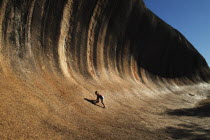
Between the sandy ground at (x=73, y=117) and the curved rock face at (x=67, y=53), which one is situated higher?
the curved rock face at (x=67, y=53)

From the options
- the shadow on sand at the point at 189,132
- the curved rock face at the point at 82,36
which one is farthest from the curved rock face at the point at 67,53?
the shadow on sand at the point at 189,132

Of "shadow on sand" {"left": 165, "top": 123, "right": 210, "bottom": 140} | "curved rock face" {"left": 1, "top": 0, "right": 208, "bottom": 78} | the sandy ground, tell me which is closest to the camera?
the sandy ground

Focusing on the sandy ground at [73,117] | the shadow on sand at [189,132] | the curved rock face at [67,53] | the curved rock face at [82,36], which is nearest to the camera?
the sandy ground at [73,117]

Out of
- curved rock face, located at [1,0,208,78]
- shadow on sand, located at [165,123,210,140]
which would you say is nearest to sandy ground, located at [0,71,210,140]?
shadow on sand, located at [165,123,210,140]

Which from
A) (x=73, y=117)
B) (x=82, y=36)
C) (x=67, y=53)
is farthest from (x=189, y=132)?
(x=82, y=36)

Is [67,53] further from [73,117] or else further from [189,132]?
[189,132]

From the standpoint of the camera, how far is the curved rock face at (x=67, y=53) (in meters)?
11.2

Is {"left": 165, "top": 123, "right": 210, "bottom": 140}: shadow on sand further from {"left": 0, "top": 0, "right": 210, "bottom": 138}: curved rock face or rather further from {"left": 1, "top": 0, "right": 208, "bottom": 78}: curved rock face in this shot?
{"left": 1, "top": 0, "right": 208, "bottom": 78}: curved rock face

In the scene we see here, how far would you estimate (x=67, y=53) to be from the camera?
17406 millimetres

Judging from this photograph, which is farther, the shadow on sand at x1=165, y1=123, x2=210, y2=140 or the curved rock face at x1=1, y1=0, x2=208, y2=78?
the curved rock face at x1=1, y1=0, x2=208, y2=78

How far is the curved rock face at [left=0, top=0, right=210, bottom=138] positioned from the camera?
11187mm

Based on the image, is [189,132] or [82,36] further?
[82,36]

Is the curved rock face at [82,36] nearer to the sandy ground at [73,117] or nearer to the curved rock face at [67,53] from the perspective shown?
the curved rock face at [67,53]

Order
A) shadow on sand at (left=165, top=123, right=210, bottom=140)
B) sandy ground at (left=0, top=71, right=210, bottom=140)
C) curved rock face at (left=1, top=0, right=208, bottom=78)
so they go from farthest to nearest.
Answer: curved rock face at (left=1, top=0, right=208, bottom=78) < shadow on sand at (left=165, top=123, right=210, bottom=140) < sandy ground at (left=0, top=71, right=210, bottom=140)
